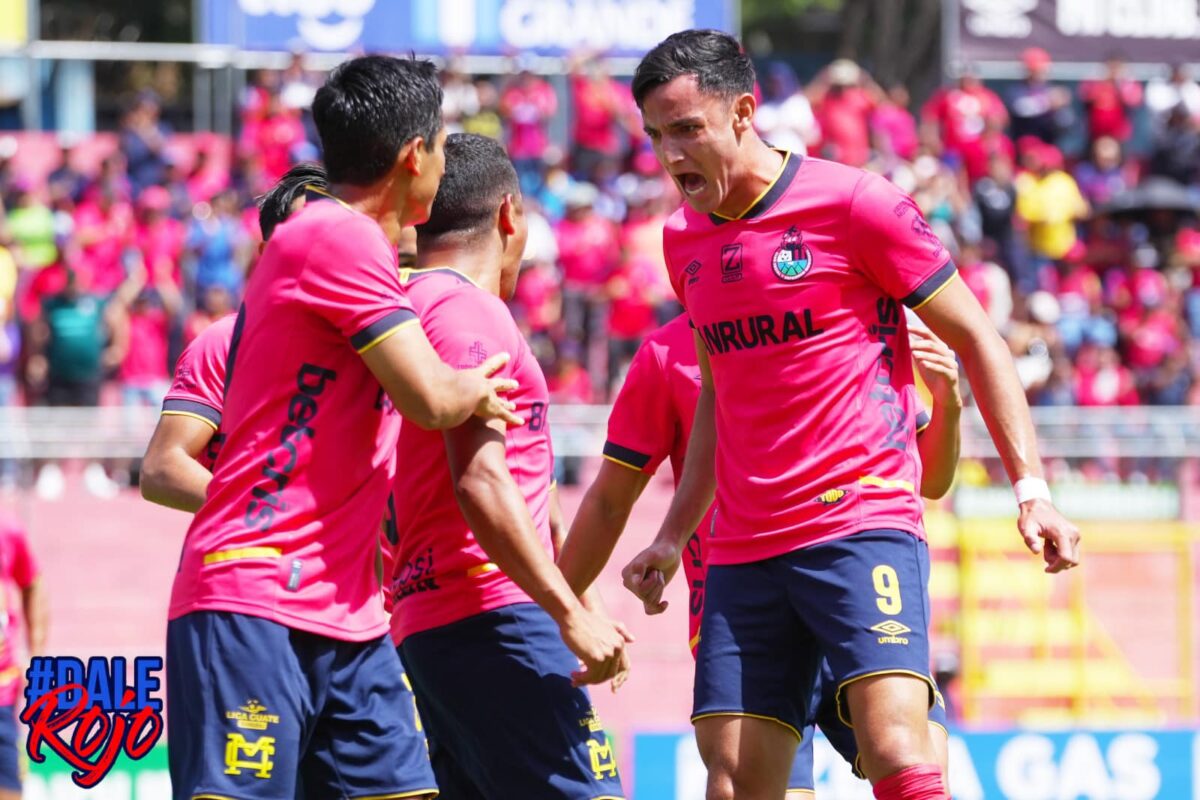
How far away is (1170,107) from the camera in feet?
70.7

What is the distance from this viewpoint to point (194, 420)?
218 inches

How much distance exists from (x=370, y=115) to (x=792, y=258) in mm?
1272

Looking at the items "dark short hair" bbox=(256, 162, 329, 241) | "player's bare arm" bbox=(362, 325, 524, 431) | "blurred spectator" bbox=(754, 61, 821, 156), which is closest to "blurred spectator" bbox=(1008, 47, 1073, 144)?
"blurred spectator" bbox=(754, 61, 821, 156)

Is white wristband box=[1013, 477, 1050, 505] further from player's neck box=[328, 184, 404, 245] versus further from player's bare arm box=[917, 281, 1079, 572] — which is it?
player's neck box=[328, 184, 404, 245]

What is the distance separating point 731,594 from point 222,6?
16334mm

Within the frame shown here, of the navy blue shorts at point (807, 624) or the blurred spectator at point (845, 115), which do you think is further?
the blurred spectator at point (845, 115)

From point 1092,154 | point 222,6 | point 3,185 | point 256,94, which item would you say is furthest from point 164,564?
point 1092,154

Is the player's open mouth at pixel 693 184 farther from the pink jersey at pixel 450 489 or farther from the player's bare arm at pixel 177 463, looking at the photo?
the player's bare arm at pixel 177 463

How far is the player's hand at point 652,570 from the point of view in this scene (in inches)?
210

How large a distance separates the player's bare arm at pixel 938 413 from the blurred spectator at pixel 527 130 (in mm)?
13511

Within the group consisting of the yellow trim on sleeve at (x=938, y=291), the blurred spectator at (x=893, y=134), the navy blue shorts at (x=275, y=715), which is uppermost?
the blurred spectator at (x=893, y=134)

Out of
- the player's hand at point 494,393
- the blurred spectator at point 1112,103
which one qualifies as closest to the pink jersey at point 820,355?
the player's hand at point 494,393

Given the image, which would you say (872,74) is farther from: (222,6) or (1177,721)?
(1177,721)

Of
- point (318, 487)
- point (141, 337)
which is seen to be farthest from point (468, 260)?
point (141, 337)
